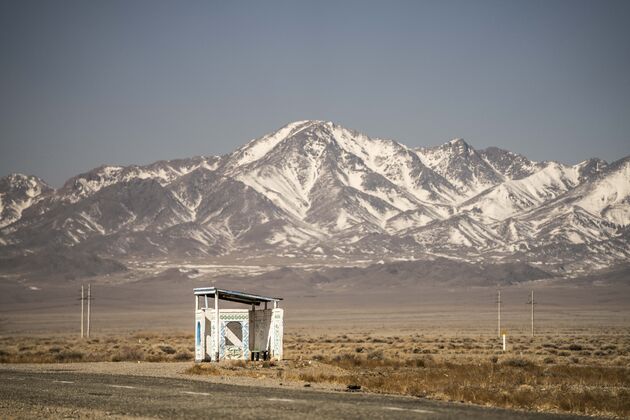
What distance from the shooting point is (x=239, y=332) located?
40.0 m

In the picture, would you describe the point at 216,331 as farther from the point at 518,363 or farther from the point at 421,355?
the point at 421,355

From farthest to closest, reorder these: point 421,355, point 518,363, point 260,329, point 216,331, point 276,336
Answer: point 421,355
point 260,329
point 276,336
point 518,363
point 216,331

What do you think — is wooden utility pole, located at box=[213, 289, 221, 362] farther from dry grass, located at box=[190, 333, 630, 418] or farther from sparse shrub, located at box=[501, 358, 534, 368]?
sparse shrub, located at box=[501, 358, 534, 368]

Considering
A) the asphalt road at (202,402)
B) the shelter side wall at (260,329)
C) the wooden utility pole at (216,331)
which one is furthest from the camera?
the shelter side wall at (260,329)

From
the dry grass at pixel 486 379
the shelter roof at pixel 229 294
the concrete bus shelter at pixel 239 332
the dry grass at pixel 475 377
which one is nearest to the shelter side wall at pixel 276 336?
the concrete bus shelter at pixel 239 332

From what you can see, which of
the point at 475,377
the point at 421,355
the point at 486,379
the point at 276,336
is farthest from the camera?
the point at 421,355

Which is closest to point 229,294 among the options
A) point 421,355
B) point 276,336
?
point 276,336

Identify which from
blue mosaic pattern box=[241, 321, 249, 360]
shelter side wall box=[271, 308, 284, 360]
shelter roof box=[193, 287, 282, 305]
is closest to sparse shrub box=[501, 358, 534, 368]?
shelter side wall box=[271, 308, 284, 360]

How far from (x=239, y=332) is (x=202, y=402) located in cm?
1701

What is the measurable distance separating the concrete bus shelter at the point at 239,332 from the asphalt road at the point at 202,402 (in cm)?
968

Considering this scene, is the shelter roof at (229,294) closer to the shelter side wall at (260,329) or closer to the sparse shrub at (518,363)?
the shelter side wall at (260,329)

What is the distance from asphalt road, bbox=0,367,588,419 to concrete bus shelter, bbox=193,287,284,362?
9.68 metres

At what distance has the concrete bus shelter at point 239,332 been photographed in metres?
39.0

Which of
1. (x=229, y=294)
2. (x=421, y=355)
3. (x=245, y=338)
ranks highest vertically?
(x=229, y=294)
